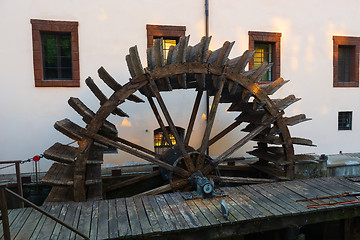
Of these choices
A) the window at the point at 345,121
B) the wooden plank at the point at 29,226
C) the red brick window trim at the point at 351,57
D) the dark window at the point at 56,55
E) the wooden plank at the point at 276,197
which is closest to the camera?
the wooden plank at the point at 29,226

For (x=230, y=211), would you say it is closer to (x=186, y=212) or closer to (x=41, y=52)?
(x=186, y=212)

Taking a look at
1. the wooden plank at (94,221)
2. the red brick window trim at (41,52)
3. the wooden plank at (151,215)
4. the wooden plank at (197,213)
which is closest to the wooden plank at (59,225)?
the wooden plank at (94,221)

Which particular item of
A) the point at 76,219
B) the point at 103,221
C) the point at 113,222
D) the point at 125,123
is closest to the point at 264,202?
the point at 113,222

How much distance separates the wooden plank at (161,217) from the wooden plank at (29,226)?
5.20ft

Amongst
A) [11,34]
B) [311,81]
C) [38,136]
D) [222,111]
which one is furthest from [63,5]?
[311,81]

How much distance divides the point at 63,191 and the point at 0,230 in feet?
5.07

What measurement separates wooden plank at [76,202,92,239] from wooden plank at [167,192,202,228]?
4.19ft

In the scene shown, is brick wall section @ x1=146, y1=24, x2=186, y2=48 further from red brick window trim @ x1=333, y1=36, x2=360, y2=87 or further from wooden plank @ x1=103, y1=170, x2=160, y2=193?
red brick window trim @ x1=333, y1=36, x2=360, y2=87

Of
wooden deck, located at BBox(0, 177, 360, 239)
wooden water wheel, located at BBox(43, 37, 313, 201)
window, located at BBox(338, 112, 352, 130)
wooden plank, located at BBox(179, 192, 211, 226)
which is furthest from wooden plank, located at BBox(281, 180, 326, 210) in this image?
window, located at BBox(338, 112, 352, 130)

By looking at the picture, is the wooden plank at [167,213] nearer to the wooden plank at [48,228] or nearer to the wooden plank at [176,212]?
the wooden plank at [176,212]

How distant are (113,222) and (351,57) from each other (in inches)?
360

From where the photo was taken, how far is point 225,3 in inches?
296

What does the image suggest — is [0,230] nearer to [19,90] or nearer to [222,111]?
[19,90]

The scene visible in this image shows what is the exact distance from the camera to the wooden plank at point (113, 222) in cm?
320
